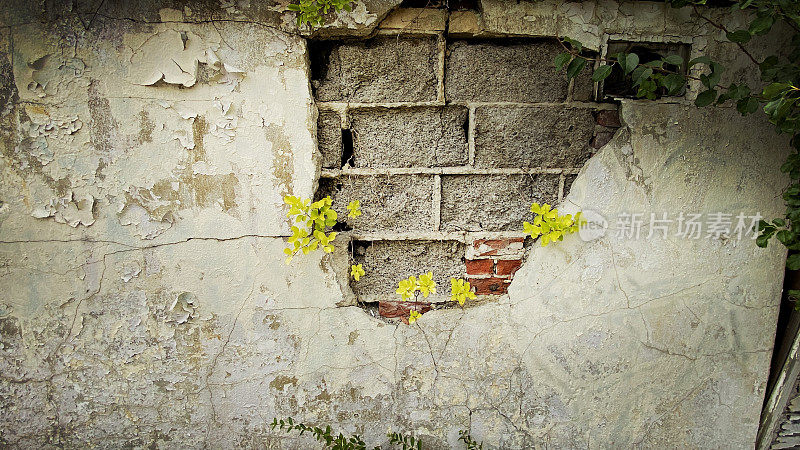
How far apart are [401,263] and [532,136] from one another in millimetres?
688

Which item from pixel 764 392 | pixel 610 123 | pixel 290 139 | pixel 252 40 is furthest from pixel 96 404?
pixel 764 392

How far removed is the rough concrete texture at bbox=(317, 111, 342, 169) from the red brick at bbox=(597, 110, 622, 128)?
3.17 feet

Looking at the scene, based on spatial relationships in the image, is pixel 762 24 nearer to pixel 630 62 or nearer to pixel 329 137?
pixel 630 62

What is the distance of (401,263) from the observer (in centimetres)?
167

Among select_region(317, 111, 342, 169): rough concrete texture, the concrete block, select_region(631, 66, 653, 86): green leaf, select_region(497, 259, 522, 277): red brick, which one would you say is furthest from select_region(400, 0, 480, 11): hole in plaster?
select_region(497, 259, 522, 277): red brick

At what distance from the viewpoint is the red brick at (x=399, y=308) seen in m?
1.69

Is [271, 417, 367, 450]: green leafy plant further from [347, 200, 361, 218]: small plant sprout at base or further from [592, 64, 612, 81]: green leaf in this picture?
[592, 64, 612, 81]: green leaf

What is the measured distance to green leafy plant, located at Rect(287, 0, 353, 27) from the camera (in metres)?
1.37

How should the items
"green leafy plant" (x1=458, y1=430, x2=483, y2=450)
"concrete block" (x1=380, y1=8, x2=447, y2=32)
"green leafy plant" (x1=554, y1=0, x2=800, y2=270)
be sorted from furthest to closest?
"green leafy plant" (x1=458, y1=430, x2=483, y2=450), "concrete block" (x1=380, y1=8, x2=447, y2=32), "green leafy plant" (x1=554, y1=0, x2=800, y2=270)

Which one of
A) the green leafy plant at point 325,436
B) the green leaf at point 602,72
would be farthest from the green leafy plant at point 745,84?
the green leafy plant at point 325,436

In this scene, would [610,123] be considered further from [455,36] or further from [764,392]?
[764,392]

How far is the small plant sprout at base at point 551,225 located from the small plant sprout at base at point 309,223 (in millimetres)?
721

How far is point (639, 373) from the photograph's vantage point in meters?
1.68

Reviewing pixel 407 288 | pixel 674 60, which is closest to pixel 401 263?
pixel 407 288
